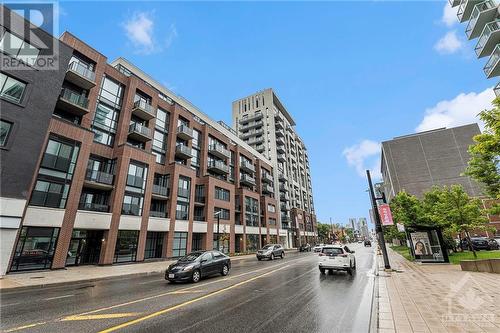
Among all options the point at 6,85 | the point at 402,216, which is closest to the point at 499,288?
the point at 402,216

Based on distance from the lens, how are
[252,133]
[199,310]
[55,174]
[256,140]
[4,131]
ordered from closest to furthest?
[199,310]
[4,131]
[55,174]
[256,140]
[252,133]

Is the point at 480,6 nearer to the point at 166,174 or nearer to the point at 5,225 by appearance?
the point at 166,174

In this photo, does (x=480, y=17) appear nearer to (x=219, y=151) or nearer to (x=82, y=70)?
(x=219, y=151)

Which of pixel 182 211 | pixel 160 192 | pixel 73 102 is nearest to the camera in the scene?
pixel 73 102

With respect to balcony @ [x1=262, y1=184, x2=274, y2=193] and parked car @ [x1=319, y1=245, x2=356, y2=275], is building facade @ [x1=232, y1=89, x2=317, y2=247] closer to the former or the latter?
balcony @ [x1=262, y1=184, x2=274, y2=193]

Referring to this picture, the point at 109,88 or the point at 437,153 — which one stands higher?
the point at 437,153

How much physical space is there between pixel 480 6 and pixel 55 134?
4125cm

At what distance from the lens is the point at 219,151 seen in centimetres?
4359

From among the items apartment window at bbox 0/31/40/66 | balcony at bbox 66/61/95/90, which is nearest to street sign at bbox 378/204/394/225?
balcony at bbox 66/61/95/90

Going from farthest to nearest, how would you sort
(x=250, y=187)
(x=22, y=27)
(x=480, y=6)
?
(x=250, y=187) → (x=480, y=6) → (x=22, y=27)

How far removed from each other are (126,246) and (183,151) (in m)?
14.9

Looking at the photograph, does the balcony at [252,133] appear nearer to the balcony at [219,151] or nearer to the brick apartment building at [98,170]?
the balcony at [219,151]

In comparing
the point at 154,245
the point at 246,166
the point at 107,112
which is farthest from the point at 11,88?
the point at 246,166

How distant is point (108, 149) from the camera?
2628 cm
